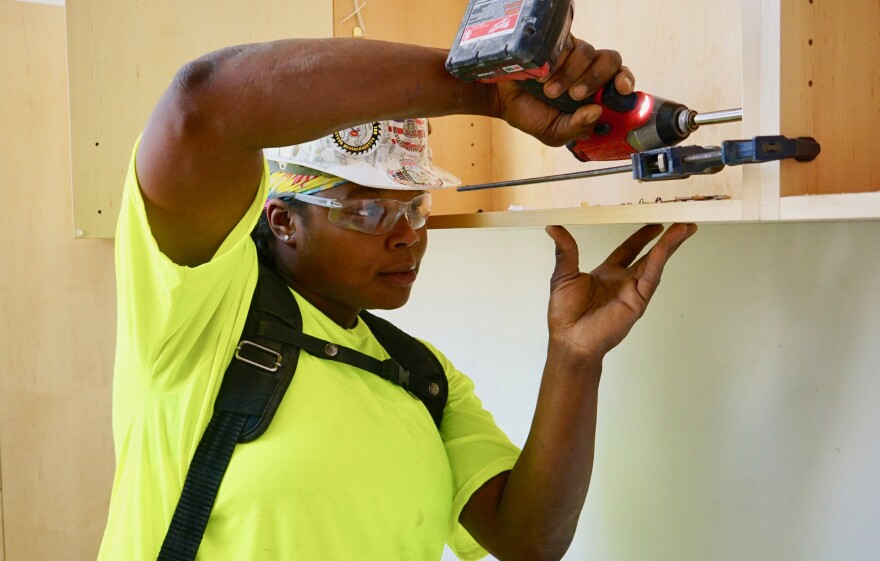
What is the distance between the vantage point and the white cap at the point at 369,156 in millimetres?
954

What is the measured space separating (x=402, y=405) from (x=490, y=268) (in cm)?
68

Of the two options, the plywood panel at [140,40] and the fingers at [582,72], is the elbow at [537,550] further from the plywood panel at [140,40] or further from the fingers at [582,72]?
the plywood panel at [140,40]

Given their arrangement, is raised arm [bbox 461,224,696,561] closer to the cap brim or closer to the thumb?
the thumb

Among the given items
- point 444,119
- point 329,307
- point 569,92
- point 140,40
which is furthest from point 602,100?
point 140,40

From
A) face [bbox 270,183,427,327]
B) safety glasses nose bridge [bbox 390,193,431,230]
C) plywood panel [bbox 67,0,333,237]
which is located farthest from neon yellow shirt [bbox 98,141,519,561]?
plywood panel [bbox 67,0,333,237]

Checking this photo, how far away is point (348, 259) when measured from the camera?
0.98m

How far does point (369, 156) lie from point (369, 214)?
76 mm

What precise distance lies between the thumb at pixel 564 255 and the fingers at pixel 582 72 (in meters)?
0.30

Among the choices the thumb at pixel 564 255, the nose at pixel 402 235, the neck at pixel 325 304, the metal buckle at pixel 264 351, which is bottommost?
the metal buckle at pixel 264 351

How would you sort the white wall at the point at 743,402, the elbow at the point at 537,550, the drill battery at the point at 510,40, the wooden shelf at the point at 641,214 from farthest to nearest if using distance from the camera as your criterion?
the elbow at the point at 537,550 → the white wall at the point at 743,402 → the wooden shelf at the point at 641,214 → the drill battery at the point at 510,40

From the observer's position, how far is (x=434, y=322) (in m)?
1.82

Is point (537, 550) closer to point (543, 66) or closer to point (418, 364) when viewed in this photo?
point (418, 364)

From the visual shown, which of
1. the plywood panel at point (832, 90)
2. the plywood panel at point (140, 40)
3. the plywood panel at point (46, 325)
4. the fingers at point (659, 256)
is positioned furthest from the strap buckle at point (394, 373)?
the plywood panel at point (46, 325)

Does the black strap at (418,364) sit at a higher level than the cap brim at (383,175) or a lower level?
lower
